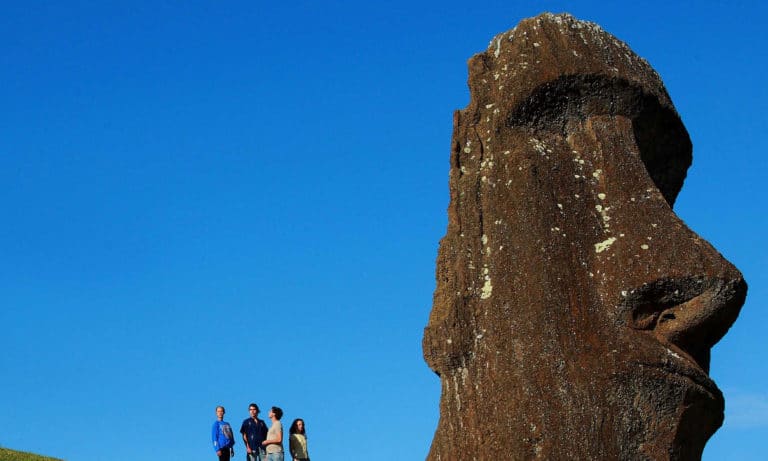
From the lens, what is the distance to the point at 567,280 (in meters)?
11.8

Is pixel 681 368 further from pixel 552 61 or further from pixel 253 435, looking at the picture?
pixel 253 435

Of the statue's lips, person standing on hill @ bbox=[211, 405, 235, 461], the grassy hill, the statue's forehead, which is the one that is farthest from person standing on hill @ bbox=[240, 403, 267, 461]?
the statue's lips

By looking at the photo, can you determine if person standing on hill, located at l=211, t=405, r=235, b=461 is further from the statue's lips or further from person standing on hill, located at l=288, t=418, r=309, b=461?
the statue's lips

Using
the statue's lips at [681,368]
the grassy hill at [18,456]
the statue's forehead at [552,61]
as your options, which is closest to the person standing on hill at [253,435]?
the grassy hill at [18,456]

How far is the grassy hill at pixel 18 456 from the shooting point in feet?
74.1

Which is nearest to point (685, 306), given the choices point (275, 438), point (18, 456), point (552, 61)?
point (552, 61)

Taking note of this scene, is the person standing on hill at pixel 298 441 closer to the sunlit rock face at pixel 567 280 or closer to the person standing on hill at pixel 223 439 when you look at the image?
the person standing on hill at pixel 223 439

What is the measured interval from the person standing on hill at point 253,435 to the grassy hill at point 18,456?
619cm

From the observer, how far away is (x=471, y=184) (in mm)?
12641

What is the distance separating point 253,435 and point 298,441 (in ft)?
2.65

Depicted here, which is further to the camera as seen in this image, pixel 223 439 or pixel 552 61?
pixel 223 439

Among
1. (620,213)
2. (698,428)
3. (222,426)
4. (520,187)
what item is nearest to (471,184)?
(520,187)

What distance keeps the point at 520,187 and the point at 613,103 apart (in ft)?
5.57

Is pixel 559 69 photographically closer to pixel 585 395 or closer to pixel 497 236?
pixel 497 236
